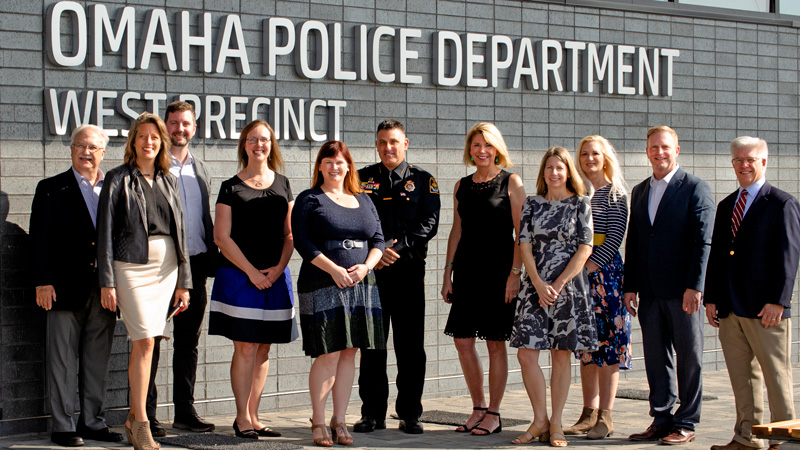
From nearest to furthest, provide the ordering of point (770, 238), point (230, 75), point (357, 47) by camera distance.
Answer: point (770, 238), point (230, 75), point (357, 47)

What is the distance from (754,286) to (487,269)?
1.62 meters

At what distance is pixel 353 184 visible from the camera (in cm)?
645

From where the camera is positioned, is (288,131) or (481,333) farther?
(288,131)

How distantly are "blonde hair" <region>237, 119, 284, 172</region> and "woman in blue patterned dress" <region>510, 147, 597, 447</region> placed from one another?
161 centimetres

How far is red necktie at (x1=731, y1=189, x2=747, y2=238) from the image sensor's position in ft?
19.7

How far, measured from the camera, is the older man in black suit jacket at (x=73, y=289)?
6.27 meters

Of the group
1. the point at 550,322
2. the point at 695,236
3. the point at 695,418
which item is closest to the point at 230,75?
the point at 550,322

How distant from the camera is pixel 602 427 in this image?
6.46 metres

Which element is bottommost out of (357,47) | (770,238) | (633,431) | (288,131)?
(633,431)

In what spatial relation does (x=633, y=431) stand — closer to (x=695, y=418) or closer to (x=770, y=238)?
(x=695, y=418)

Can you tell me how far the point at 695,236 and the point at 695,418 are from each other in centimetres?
108

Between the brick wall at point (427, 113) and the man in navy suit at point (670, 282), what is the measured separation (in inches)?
84.2

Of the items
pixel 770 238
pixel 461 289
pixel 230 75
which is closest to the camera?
pixel 770 238

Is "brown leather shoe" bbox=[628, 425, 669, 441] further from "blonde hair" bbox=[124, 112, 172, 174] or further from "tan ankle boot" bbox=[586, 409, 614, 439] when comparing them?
"blonde hair" bbox=[124, 112, 172, 174]
